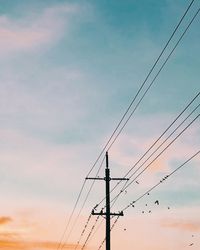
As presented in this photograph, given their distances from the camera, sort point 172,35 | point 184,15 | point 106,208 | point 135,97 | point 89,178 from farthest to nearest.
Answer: point 89,178 → point 106,208 → point 135,97 → point 172,35 → point 184,15

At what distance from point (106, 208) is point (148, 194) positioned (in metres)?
8.50

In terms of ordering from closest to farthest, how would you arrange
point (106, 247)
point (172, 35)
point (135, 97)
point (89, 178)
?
point (172, 35), point (135, 97), point (106, 247), point (89, 178)

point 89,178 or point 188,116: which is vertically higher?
point 89,178

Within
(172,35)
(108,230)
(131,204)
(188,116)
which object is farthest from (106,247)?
(172,35)

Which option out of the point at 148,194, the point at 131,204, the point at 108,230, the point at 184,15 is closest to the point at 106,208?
the point at 108,230

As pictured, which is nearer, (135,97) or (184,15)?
(184,15)

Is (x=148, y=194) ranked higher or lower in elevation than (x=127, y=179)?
lower

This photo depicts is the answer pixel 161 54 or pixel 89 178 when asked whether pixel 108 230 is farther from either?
pixel 161 54

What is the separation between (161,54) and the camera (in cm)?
1444

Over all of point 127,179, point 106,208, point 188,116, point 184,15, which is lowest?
point 188,116

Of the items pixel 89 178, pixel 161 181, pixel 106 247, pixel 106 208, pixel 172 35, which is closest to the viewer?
pixel 172 35

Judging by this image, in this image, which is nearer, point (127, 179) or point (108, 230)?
point (108, 230)

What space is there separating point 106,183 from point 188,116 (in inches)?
606

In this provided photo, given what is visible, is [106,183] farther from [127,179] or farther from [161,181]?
[161,181]
